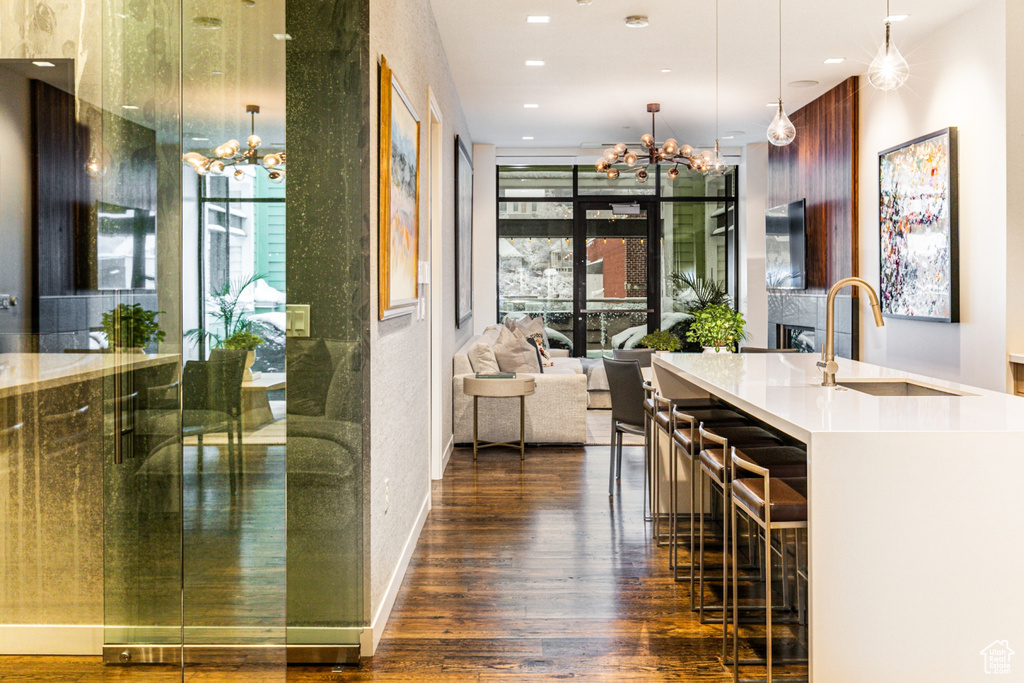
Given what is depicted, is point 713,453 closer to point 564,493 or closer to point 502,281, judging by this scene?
point 564,493

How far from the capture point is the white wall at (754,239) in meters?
9.46

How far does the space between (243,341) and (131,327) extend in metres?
0.46

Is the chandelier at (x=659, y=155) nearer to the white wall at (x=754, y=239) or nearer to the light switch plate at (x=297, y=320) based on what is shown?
the white wall at (x=754, y=239)

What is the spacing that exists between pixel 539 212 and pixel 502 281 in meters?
0.96

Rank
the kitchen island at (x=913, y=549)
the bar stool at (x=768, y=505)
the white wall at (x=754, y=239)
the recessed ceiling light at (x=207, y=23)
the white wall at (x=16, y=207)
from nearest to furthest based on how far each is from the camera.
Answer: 1. the white wall at (x=16, y=207)
2. the recessed ceiling light at (x=207, y=23)
3. the kitchen island at (x=913, y=549)
4. the bar stool at (x=768, y=505)
5. the white wall at (x=754, y=239)

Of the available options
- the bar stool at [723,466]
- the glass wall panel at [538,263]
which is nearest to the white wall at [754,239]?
the glass wall panel at [538,263]

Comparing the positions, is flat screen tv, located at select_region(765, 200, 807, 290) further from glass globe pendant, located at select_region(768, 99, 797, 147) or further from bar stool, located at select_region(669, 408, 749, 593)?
bar stool, located at select_region(669, 408, 749, 593)

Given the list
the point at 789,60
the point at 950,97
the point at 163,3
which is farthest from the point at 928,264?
the point at 163,3

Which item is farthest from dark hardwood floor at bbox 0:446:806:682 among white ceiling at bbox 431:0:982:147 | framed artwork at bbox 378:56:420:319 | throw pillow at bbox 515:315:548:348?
throw pillow at bbox 515:315:548:348

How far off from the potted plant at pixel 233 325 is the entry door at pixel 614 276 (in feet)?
27.5

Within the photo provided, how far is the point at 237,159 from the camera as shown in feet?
5.02

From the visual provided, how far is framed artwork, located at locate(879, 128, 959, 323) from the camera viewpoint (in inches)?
192

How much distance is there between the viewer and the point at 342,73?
99.0 inches

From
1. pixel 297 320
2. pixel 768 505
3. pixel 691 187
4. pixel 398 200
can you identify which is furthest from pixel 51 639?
pixel 691 187
